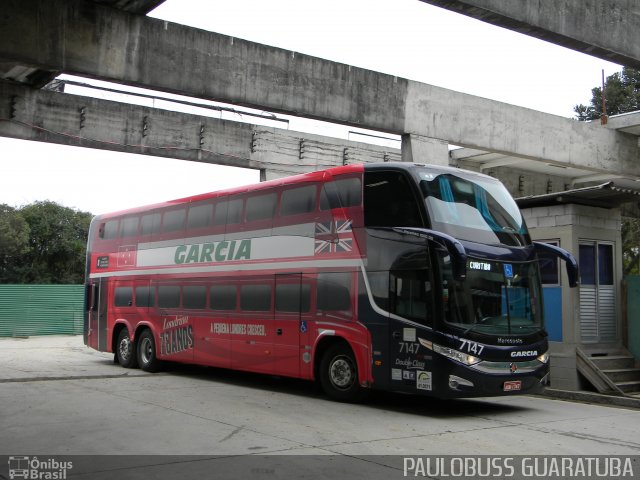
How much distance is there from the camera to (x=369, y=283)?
11.4 meters

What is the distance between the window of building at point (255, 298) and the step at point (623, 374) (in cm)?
707

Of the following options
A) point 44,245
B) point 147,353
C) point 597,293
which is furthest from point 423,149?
point 44,245

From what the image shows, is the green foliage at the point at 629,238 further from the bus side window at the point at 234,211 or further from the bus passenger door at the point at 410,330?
the bus passenger door at the point at 410,330

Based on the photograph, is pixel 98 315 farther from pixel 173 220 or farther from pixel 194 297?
pixel 194 297

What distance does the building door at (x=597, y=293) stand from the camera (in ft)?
49.4

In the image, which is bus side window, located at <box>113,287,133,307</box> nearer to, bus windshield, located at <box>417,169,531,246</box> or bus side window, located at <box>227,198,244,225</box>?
bus side window, located at <box>227,198,244,225</box>

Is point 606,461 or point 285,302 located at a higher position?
point 285,302

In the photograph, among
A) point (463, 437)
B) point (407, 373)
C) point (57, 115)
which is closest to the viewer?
point (463, 437)

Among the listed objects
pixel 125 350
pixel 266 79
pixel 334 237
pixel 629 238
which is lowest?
pixel 125 350

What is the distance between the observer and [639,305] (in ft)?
50.0

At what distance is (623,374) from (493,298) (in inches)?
229

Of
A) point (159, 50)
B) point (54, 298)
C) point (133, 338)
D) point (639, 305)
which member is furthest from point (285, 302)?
point (54, 298)

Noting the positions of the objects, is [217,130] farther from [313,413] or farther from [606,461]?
[606,461]

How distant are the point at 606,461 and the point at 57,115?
47.2 feet
